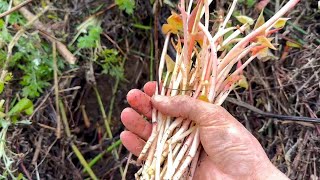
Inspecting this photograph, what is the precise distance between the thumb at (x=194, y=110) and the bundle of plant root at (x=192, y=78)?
1.5 inches

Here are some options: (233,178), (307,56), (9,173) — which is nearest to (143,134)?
(233,178)

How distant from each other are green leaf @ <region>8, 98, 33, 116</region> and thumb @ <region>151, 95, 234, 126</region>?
0.56 metres

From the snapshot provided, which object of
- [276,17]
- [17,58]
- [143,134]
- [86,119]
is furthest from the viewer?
[86,119]

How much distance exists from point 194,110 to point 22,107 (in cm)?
73

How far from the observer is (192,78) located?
1.92m

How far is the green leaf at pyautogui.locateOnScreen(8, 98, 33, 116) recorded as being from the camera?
2.08 m

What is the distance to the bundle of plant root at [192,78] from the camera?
180cm

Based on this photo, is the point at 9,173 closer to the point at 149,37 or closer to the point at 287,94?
the point at 149,37

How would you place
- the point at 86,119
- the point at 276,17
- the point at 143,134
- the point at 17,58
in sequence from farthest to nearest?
the point at 86,119 → the point at 17,58 → the point at 143,134 → the point at 276,17

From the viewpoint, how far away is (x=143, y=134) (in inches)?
80.7

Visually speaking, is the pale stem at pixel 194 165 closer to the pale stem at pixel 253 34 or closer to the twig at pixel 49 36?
the pale stem at pixel 253 34

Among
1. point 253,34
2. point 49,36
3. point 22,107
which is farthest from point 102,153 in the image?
point 253,34

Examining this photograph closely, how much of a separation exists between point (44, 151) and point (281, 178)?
101cm

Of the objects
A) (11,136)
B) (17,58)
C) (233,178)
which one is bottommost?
(233,178)
